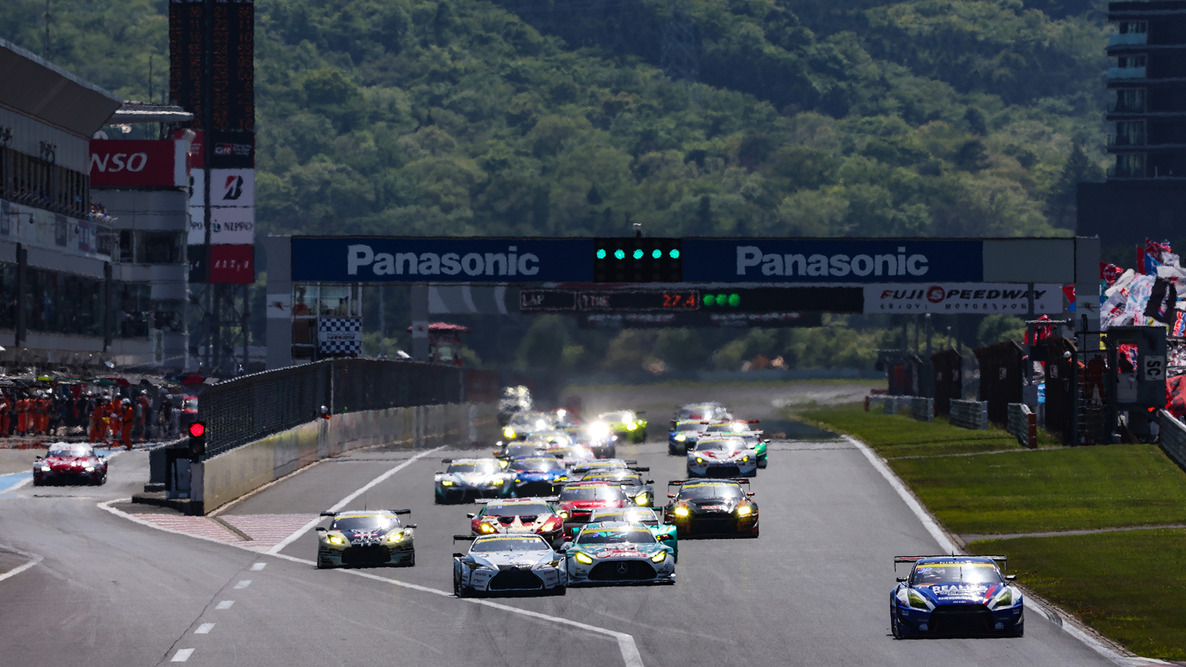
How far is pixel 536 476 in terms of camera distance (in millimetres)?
50188

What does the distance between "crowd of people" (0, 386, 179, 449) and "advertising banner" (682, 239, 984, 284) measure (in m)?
24.8

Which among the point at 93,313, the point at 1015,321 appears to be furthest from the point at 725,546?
the point at 1015,321

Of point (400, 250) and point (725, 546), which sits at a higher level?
point (400, 250)

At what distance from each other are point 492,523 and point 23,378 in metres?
36.8

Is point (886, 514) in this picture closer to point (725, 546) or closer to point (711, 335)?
point (725, 546)

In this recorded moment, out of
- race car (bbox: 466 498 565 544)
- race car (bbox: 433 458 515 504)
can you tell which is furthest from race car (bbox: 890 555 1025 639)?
race car (bbox: 433 458 515 504)

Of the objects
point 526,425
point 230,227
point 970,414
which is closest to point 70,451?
point 526,425

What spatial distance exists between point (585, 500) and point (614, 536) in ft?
23.4

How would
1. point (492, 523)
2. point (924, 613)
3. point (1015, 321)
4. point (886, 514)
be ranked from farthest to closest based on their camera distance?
point (1015, 321) → point (886, 514) → point (492, 523) → point (924, 613)

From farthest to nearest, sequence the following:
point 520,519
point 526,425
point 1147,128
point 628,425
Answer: point 1147,128
point 628,425
point 526,425
point 520,519

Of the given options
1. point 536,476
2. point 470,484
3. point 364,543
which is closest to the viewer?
point 364,543

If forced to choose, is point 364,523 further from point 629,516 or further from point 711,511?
point 711,511

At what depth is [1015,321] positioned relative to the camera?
6781 inches

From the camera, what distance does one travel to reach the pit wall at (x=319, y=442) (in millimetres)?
49000
